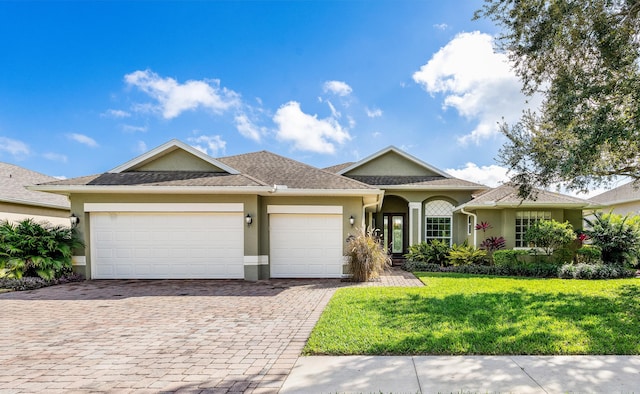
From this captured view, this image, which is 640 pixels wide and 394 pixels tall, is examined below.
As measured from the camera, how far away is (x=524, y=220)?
14.0 metres

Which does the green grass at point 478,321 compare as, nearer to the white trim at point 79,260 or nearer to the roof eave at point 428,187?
the roof eave at point 428,187

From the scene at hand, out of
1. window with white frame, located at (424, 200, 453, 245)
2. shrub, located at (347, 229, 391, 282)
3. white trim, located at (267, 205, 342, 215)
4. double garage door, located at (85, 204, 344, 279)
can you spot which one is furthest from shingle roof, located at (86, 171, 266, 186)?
window with white frame, located at (424, 200, 453, 245)

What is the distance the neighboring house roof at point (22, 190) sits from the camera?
1391 centimetres

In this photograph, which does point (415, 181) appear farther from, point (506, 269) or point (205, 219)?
point (205, 219)

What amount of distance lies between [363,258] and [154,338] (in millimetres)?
6652

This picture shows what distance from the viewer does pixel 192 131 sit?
1454cm

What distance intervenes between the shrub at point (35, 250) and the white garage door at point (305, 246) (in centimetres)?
659

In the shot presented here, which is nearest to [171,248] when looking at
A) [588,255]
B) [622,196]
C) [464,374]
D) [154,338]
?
[154,338]

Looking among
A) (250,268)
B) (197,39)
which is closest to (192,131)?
(197,39)

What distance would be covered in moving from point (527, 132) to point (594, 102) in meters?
2.15

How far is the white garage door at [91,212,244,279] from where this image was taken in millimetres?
10945

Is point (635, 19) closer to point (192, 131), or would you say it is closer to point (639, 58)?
point (639, 58)

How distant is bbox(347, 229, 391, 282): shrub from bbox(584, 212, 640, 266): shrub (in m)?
9.53

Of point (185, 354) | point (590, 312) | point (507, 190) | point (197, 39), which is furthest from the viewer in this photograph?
point (507, 190)
